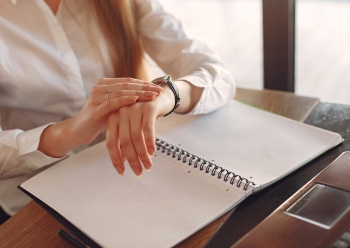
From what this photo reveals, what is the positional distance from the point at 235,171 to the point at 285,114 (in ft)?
0.96

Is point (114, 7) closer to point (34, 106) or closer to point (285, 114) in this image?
point (34, 106)

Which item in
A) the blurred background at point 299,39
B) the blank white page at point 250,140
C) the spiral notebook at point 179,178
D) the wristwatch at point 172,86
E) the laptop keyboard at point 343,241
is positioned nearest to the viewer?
the laptop keyboard at point 343,241

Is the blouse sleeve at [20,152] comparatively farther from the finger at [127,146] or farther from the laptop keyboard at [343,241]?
the laptop keyboard at [343,241]

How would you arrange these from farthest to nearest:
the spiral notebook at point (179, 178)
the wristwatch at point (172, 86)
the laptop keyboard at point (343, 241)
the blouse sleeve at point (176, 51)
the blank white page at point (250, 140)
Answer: the blouse sleeve at point (176, 51) → the wristwatch at point (172, 86) → the blank white page at point (250, 140) → the spiral notebook at point (179, 178) → the laptop keyboard at point (343, 241)

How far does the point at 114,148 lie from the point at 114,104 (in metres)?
0.09

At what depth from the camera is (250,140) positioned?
834 mm

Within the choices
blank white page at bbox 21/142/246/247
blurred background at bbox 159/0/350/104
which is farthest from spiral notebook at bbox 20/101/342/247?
blurred background at bbox 159/0/350/104

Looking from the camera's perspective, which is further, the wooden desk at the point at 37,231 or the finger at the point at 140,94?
the finger at the point at 140,94

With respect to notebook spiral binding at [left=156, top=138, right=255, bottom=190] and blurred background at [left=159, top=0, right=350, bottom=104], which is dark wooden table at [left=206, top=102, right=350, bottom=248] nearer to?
notebook spiral binding at [left=156, top=138, right=255, bottom=190]

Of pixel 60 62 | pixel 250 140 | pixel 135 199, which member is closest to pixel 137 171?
pixel 135 199

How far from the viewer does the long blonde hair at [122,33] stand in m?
1.04

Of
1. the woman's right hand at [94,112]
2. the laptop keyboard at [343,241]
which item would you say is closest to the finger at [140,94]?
the woman's right hand at [94,112]

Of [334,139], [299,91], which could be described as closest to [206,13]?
[299,91]

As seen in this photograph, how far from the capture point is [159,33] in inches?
42.8
